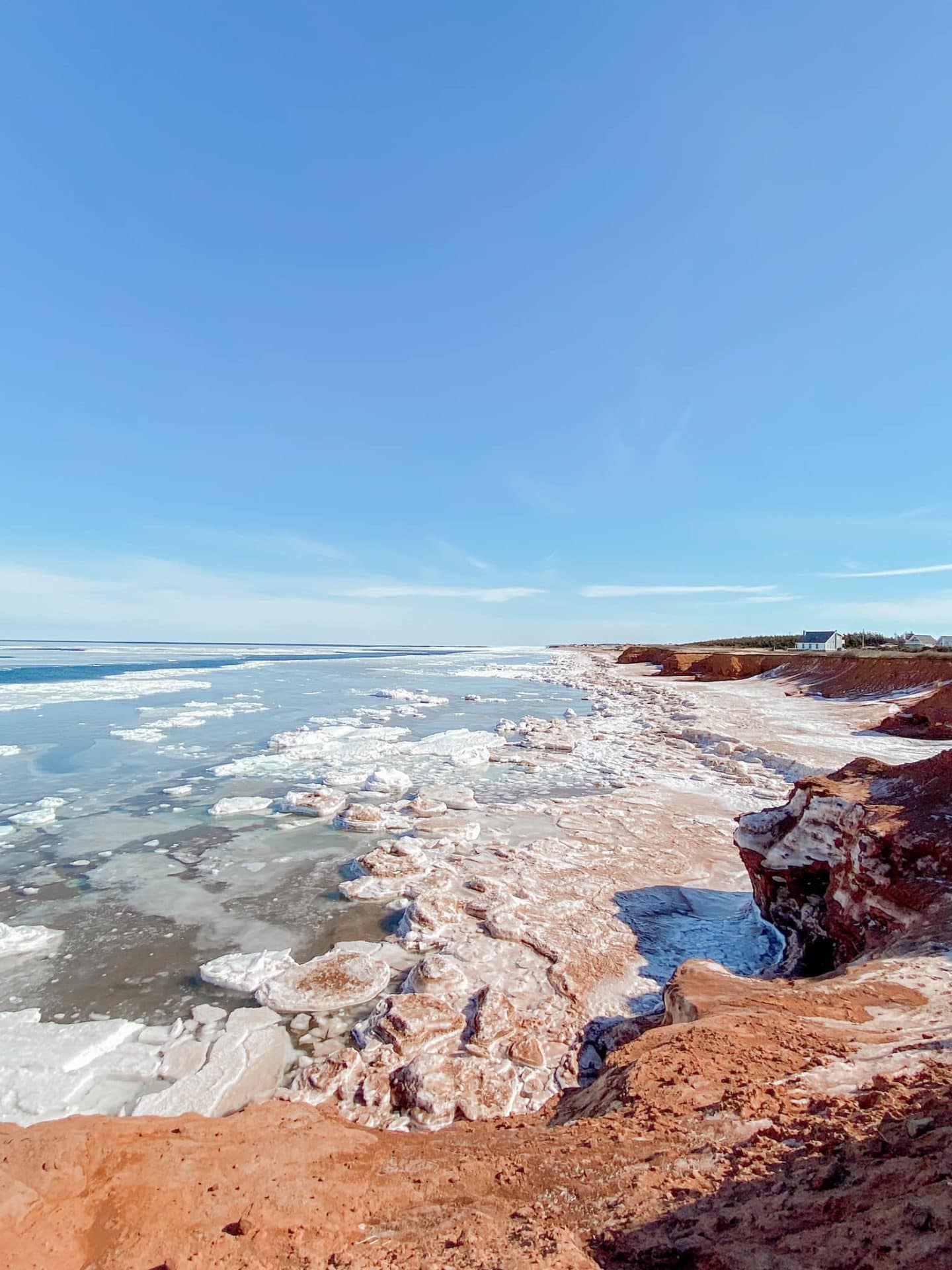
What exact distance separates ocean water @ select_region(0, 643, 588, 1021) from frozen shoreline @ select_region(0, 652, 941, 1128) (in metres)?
0.56

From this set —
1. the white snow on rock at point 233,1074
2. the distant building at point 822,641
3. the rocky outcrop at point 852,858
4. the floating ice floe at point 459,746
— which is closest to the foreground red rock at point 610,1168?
the white snow on rock at point 233,1074

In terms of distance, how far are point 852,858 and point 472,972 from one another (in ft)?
14.0

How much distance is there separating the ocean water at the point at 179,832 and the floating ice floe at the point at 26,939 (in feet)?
0.45

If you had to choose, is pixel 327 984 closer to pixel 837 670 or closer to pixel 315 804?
pixel 315 804

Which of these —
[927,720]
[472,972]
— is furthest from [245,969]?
[927,720]

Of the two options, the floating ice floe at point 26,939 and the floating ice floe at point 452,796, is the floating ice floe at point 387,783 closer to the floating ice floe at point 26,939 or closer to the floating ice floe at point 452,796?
the floating ice floe at point 452,796

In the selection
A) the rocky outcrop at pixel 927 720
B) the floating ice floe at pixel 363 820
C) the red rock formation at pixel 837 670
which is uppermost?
the red rock formation at pixel 837 670

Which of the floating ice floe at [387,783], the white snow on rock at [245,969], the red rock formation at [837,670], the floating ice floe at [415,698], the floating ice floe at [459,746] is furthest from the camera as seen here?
the floating ice floe at [415,698]

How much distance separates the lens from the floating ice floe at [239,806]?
1051cm

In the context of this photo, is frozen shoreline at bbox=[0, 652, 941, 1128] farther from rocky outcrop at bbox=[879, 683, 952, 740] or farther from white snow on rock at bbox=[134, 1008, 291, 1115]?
rocky outcrop at bbox=[879, 683, 952, 740]

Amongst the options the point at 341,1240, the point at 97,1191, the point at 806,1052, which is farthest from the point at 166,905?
the point at 806,1052

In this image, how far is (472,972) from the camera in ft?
18.6

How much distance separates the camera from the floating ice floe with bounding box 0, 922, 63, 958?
593 centimetres

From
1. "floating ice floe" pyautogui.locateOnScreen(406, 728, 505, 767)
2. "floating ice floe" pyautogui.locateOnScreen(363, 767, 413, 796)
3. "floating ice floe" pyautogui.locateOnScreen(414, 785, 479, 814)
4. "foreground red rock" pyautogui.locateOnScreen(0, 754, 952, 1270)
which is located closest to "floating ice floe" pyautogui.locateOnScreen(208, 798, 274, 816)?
"floating ice floe" pyautogui.locateOnScreen(363, 767, 413, 796)
